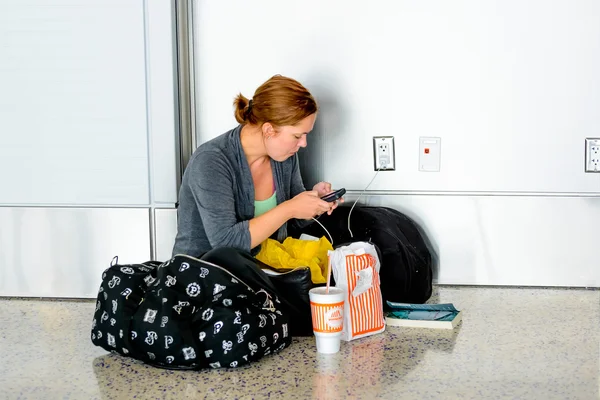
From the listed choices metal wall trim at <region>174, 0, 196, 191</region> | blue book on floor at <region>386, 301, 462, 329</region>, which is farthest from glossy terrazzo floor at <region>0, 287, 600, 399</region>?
metal wall trim at <region>174, 0, 196, 191</region>

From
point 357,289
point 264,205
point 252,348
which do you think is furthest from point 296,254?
point 252,348

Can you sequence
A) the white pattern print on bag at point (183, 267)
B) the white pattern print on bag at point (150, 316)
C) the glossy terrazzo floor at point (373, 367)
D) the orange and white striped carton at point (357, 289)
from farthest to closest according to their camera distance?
the orange and white striped carton at point (357, 289), the white pattern print on bag at point (183, 267), the white pattern print on bag at point (150, 316), the glossy terrazzo floor at point (373, 367)

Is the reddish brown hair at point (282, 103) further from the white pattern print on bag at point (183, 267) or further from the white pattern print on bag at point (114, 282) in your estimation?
the white pattern print on bag at point (114, 282)

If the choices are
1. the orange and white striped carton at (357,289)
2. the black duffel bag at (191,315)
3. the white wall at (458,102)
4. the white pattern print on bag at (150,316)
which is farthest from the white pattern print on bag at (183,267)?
the white wall at (458,102)

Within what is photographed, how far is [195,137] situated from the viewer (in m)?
2.70

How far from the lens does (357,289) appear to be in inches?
79.4

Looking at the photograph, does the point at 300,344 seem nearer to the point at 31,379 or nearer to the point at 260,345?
the point at 260,345

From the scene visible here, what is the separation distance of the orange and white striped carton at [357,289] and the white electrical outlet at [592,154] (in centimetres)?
99

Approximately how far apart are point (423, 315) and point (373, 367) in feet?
1.50

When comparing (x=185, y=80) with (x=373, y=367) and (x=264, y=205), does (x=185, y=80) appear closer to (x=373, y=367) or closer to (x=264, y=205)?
(x=264, y=205)

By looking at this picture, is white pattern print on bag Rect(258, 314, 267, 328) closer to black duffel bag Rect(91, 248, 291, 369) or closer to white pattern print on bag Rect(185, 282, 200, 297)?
black duffel bag Rect(91, 248, 291, 369)

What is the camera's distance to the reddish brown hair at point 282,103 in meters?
2.14

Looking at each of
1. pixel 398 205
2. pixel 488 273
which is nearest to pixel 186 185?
pixel 398 205

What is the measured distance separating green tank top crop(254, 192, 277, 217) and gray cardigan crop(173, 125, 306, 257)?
19 millimetres
